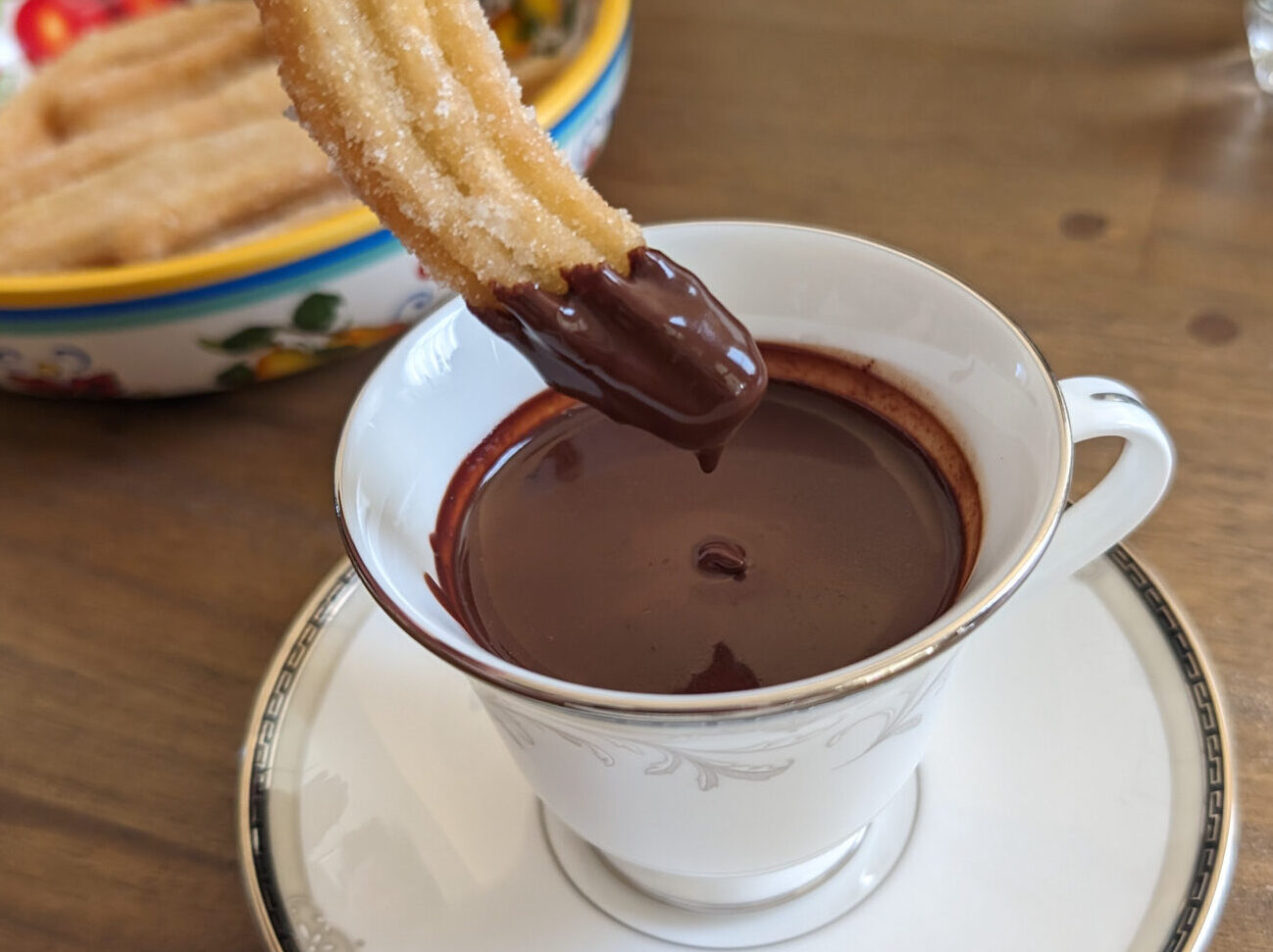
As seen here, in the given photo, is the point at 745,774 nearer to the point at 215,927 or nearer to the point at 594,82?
the point at 215,927

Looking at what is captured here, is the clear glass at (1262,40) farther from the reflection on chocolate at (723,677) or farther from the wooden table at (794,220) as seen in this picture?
the reflection on chocolate at (723,677)

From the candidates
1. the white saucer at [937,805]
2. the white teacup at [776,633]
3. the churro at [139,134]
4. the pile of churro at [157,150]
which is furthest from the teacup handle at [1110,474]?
the churro at [139,134]

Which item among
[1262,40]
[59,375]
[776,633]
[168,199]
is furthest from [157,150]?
[1262,40]

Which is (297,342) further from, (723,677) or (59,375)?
(723,677)

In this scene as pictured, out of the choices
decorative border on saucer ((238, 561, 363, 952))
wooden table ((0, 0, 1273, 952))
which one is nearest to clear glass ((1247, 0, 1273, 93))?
wooden table ((0, 0, 1273, 952))

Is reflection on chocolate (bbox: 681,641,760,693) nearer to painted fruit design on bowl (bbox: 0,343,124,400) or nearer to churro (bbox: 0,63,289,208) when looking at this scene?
painted fruit design on bowl (bbox: 0,343,124,400)

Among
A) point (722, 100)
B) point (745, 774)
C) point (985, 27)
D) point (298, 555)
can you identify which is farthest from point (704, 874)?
point (985, 27)

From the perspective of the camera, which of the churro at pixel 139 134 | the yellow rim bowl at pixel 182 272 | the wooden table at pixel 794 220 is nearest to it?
the wooden table at pixel 794 220
